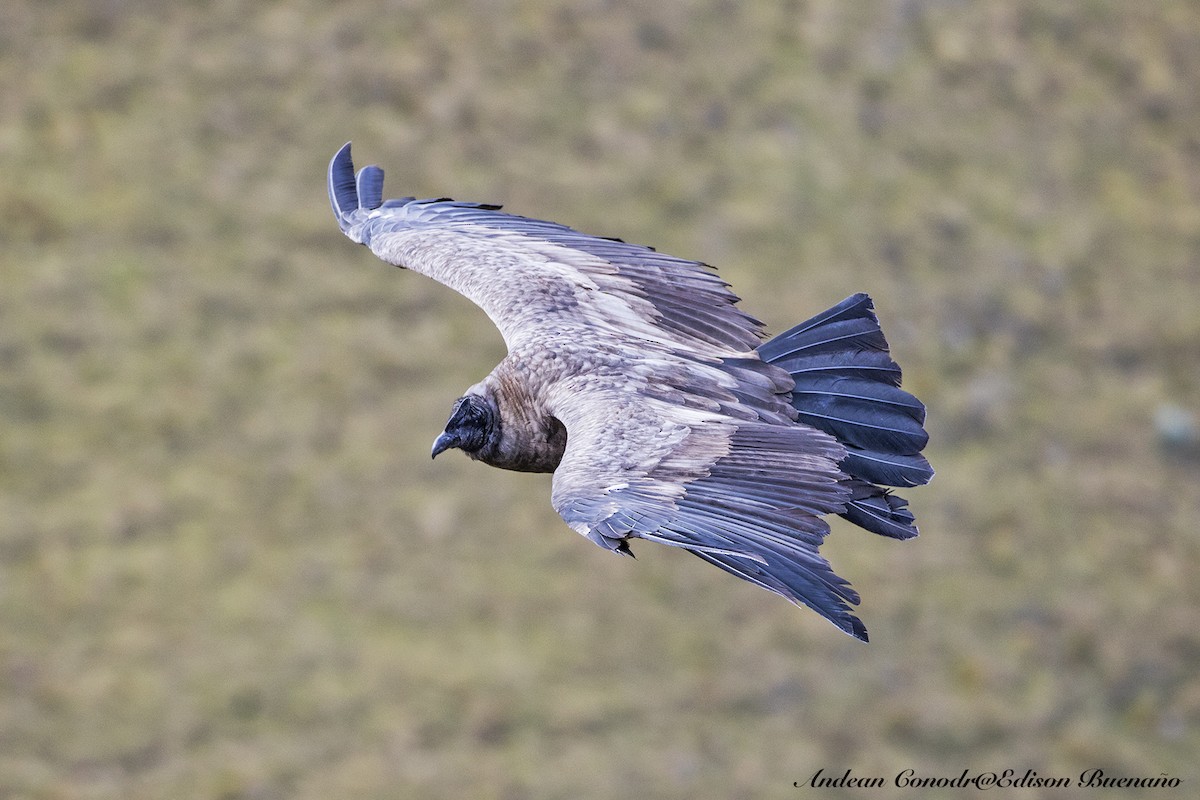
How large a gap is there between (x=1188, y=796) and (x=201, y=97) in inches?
413

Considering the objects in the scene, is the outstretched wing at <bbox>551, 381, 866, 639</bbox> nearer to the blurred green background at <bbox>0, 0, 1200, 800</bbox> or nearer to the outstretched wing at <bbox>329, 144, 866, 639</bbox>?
the outstretched wing at <bbox>329, 144, 866, 639</bbox>

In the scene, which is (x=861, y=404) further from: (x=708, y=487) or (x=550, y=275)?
(x=550, y=275)

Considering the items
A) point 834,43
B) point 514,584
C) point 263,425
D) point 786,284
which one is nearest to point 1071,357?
point 786,284

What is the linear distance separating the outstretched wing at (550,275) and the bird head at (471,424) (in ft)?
1.06

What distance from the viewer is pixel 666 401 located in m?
5.55

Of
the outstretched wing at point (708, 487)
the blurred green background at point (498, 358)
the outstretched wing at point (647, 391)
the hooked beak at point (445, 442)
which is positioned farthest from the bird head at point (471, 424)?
the blurred green background at point (498, 358)

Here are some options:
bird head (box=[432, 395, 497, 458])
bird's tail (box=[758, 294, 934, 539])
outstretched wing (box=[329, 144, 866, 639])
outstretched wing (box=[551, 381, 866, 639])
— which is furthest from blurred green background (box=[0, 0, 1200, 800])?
outstretched wing (box=[551, 381, 866, 639])

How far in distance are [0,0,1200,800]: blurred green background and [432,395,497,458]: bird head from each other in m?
5.60

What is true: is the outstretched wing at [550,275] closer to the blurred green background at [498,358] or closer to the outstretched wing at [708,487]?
the outstretched wing at [708,487]

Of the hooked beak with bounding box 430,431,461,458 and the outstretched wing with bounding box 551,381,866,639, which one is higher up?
the hooked beak with bounding box 430,431,461,458

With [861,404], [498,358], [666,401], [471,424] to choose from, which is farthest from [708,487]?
[498,358]

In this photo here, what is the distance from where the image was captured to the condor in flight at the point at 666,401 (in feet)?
15.5

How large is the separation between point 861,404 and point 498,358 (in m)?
7.05

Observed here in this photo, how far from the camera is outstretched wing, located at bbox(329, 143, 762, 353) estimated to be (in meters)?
6.24
